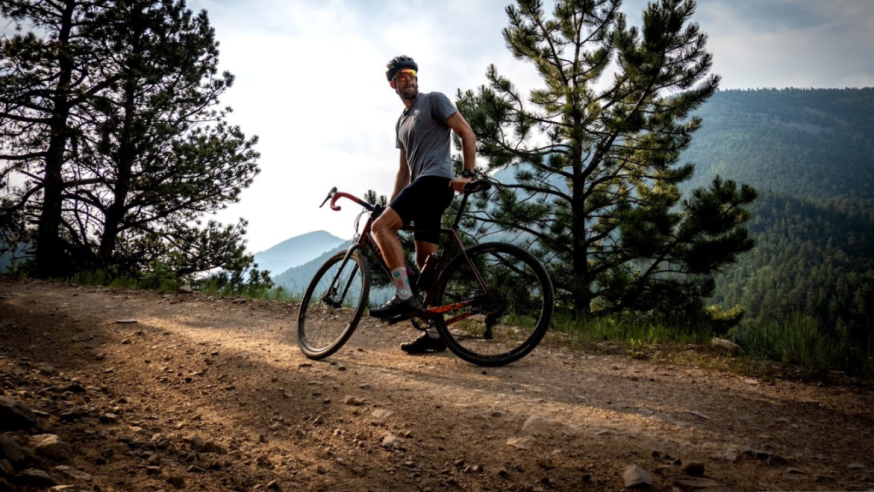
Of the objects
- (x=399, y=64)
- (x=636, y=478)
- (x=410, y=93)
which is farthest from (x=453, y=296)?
(x=636, y=478)

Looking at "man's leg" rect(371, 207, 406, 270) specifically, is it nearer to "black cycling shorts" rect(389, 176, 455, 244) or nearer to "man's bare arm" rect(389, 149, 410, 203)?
"black cycling shorts" rect(389, 176, 455, 244)

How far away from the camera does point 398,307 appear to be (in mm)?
3750

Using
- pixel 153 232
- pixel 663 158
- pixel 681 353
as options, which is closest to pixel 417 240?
pixel 681 353

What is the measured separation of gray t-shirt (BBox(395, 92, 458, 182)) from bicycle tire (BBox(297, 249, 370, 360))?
37.7 inches

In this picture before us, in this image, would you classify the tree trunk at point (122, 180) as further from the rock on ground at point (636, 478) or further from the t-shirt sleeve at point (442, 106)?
the rock on ground at point (636, 478)

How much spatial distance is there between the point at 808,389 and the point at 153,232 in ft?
45.7

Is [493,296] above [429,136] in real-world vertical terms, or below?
below

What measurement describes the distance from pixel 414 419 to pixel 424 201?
184cm

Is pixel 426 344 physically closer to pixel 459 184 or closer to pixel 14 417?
pixel 459 184

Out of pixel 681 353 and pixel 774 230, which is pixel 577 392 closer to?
pixel 681 353

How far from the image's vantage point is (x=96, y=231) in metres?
12.3

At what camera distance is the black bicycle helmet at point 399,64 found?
13.2 ft

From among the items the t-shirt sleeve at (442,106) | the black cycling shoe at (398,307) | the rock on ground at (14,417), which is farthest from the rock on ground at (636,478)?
the t-shirt sleeve at (442,106)

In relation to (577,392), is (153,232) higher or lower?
higher
